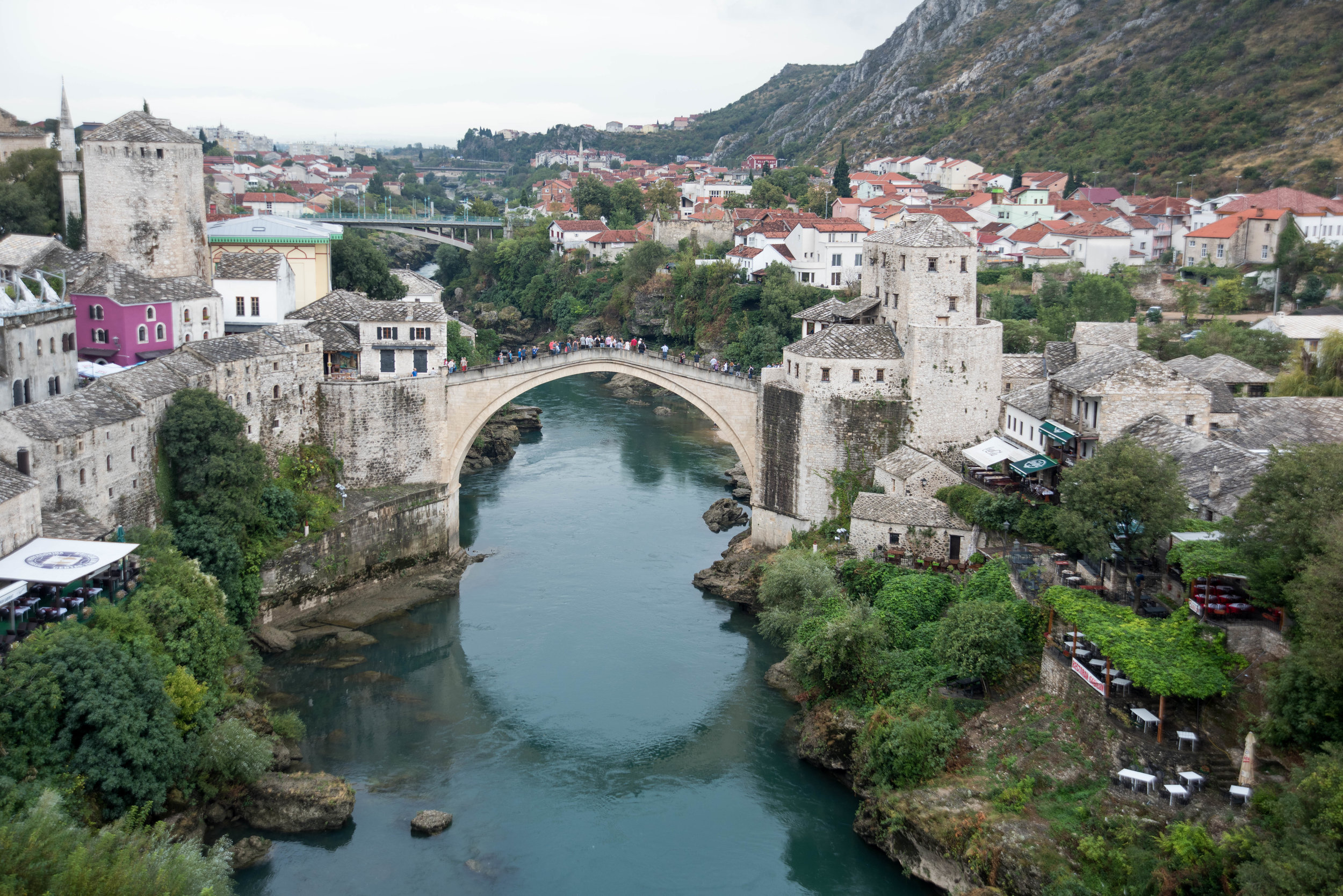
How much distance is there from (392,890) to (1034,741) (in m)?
11.6

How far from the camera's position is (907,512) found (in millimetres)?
30266

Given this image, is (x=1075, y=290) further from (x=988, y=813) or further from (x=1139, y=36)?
(x=1139, y=36)

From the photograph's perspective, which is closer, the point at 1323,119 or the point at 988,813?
the point at 988,813

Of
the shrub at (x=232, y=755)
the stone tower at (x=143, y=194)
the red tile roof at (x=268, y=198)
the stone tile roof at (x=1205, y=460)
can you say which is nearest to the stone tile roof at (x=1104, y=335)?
the stone tile roof at (x=1205, y=460)

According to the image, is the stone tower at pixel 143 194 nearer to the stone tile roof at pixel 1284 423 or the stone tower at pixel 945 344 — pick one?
the stone tower at pixel 945 344

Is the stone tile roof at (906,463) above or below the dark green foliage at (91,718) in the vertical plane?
above

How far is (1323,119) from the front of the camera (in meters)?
62.8

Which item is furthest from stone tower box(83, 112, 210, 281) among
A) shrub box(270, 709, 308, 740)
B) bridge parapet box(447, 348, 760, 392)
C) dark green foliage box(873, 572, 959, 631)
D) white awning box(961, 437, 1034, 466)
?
white awning box(961, 437, 1034, 466)

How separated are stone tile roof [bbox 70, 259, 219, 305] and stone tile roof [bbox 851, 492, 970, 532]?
65.1 feet

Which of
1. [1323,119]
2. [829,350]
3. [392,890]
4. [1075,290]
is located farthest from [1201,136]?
[392,890]

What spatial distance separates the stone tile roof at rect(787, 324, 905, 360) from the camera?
33.1 metres

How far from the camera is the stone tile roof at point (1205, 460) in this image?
23.5 m

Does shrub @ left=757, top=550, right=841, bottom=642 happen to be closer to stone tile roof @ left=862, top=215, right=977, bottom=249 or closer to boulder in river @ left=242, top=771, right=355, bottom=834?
stone tile roof @ left=862, top=215, right=977, bottom=249

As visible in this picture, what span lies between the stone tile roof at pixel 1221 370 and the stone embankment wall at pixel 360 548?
69.4 feet
